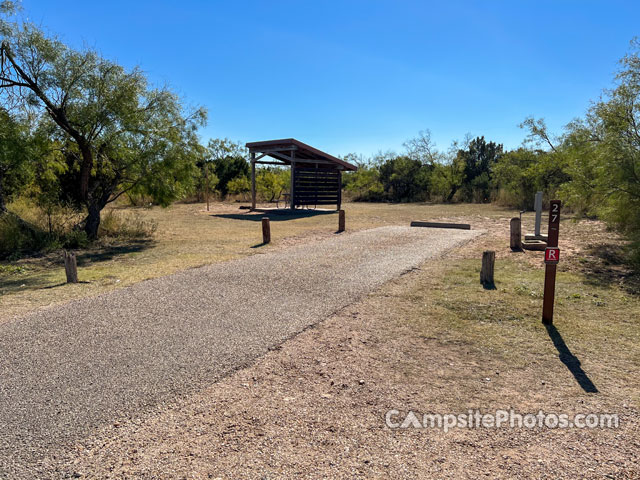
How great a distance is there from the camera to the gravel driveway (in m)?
2.54

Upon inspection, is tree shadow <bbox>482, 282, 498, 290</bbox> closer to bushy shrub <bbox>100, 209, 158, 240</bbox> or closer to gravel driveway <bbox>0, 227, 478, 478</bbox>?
gravel driveway <bbox>0, 227, 478, 478</bbox>

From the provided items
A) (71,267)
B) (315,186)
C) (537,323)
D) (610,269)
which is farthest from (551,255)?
(315,186)

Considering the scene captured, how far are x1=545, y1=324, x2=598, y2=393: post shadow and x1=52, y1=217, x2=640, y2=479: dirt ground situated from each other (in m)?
0.02

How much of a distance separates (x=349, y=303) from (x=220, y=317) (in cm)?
157

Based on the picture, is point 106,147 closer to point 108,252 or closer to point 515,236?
point 108,252

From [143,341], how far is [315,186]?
1841 centimetres

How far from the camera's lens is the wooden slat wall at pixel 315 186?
21.2 m

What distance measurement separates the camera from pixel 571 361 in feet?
11.2

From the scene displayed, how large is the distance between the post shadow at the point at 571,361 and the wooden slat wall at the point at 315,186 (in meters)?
17.6

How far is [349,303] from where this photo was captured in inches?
200

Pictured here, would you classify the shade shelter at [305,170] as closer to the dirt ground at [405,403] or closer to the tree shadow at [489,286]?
the tree shadow at [489,286]

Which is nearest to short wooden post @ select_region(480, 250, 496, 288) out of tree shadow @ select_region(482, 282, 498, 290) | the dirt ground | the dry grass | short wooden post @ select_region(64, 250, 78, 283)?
tree shadow @ select_region(482, 282, 498, 290)

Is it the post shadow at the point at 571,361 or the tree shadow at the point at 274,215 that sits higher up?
the tree shadow at the point at 274,215

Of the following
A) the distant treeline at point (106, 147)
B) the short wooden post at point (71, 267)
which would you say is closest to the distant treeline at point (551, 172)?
the distant treeline at point (106, 147)
